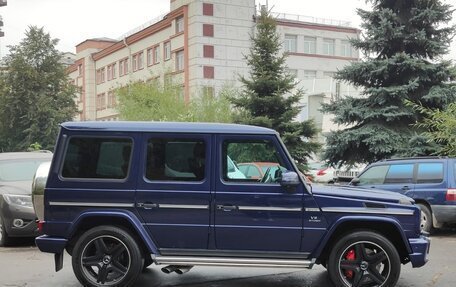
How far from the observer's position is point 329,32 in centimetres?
6006

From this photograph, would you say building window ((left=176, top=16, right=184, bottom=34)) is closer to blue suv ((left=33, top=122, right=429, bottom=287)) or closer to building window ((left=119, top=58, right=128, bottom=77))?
building window ((left=119, top=58, right=128, bottom=77))

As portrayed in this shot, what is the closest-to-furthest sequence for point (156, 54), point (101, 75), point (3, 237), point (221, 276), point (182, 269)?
point (182, 269) → point (221, 276) → point (3, 237) → point (156, 54) → point (101, 75)

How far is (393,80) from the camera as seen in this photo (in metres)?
17.9

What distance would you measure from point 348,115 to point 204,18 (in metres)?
33.4

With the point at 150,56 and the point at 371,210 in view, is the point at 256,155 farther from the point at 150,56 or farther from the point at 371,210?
the point at 150,56

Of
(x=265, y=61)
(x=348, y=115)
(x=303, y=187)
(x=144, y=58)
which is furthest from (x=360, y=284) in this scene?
(x=144, y=58)

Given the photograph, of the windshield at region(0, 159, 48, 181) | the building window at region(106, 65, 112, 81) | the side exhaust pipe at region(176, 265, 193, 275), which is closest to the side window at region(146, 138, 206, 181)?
the side exhaust pipe at region(176, 265, 193, 275)

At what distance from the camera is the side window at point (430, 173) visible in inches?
448

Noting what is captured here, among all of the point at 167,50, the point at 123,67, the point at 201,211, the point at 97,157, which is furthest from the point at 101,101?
the point at 201,211

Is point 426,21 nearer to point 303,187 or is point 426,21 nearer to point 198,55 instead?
point 303,187

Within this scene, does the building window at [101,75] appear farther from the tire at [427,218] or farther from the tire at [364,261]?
the tire at [364,261]

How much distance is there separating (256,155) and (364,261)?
1.76 m

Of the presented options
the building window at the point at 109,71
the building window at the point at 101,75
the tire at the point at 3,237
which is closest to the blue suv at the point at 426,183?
the tire at the point at 3,237

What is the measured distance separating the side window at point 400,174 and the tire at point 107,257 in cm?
728
